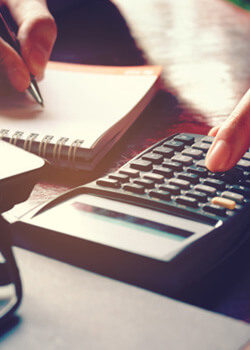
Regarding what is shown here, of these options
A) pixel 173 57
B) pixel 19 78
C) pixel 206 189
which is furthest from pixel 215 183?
pixel 173 57

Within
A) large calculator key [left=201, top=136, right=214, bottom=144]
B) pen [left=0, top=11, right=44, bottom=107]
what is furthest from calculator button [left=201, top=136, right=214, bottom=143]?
pen [left=0, top=11, right=44, bottom=107]

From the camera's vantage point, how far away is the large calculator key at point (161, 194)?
1.09ft

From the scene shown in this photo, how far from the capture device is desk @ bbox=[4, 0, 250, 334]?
1.39 ft

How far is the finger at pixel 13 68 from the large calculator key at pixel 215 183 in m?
0.31

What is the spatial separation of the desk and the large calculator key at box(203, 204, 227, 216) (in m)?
0.03

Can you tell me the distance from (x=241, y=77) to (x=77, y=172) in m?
0.40

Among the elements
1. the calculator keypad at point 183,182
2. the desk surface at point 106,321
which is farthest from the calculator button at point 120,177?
the desk surface at point 106,321

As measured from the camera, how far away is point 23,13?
2.39 ft

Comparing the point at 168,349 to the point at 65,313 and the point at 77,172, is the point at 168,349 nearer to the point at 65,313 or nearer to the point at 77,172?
the point at 65,313

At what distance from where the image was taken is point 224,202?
0.32m

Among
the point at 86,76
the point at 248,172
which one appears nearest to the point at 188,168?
the point at 248,172

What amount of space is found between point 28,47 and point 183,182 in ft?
1.20

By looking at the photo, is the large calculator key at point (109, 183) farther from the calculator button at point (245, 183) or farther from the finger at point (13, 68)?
the finger at point (13, 68)

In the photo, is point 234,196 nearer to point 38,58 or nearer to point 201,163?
point 201,163
